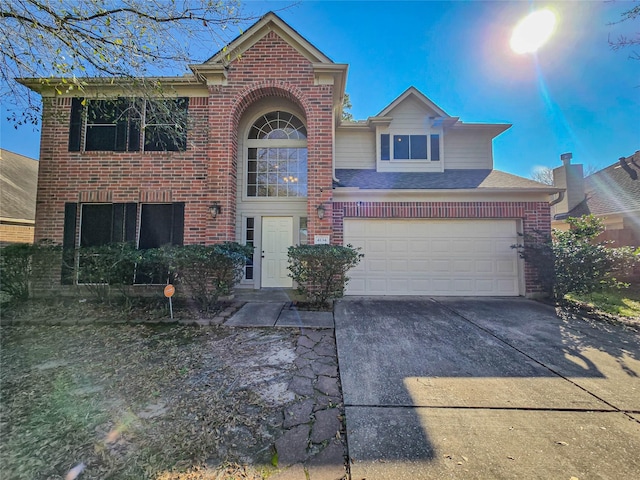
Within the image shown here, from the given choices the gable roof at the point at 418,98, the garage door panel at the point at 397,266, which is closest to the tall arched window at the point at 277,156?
the garage door panel at the point at 397,266

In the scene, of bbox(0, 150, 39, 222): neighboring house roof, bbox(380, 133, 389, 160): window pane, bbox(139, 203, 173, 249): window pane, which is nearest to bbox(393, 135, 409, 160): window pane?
bbox(380, 133, 389, 160): window pane

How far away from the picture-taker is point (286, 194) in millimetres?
7809

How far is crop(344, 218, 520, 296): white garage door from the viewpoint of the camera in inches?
278

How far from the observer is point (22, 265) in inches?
245

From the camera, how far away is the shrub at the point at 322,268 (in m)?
5.76

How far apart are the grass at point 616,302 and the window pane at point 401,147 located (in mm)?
6020

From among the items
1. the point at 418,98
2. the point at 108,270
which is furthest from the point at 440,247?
the point at 108,270

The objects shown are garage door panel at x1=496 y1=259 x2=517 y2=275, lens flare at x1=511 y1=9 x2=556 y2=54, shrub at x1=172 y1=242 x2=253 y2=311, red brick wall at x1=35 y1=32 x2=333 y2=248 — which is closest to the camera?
shrub at x1=172 y1=242 x2=253 y2=311

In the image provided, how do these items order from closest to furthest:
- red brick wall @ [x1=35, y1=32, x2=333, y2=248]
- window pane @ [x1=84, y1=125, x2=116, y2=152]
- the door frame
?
red brick wall @ [x1=35, y1=32, x2=333, y2=248]
window pane @ [x1=84, y1=125, x2=116, y2=152]
the door frame

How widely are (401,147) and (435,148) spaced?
3.79 ft

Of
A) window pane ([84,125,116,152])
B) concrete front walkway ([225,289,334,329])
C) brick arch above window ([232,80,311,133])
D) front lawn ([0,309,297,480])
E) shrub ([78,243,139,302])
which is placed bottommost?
front lawn ([0,309,297,480])

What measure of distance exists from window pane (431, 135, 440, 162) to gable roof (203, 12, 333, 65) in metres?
4.38

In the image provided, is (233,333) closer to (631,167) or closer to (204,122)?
(204,122)

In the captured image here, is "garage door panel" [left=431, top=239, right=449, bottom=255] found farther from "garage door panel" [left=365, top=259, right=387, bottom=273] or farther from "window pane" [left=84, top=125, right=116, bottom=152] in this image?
"window pane" [left=84, top=125, right=116, bottom=152]
